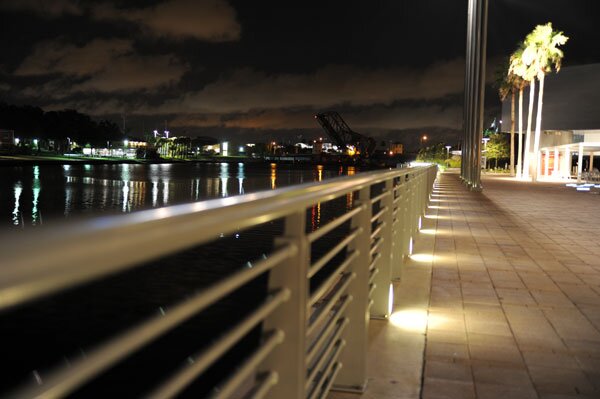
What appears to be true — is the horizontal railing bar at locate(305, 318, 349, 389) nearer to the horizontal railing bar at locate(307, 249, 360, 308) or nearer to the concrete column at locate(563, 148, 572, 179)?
the horizontal railing bar at locate(307, 249, 360, 308)

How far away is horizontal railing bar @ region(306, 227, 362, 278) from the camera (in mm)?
2595

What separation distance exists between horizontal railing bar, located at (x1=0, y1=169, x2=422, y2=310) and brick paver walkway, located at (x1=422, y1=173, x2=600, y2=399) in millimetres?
2821

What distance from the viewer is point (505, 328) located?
5309 millimetres

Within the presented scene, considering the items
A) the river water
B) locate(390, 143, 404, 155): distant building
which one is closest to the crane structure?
locate(390, 143, 404, 155): distant building

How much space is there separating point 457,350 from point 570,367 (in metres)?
0.77

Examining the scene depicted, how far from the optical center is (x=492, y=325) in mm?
5395

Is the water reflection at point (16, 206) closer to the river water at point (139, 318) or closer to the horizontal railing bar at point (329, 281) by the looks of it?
the river water at point (139, 318)

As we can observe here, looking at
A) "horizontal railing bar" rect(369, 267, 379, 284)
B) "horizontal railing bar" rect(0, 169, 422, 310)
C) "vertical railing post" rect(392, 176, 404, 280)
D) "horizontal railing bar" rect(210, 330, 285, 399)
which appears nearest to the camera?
"horizontal railing bar" rect(0, 169, 422, 310)

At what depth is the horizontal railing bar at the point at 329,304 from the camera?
107 inches

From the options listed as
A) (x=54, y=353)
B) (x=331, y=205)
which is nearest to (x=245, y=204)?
(x=54, y=353)

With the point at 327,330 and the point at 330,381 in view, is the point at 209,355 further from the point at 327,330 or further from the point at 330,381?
the point at 330,381

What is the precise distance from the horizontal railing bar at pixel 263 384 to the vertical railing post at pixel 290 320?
38mm

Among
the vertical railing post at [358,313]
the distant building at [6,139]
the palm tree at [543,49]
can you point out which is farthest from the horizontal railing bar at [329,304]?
the distant building at [6,139]

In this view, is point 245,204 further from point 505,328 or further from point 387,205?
point 505,328
